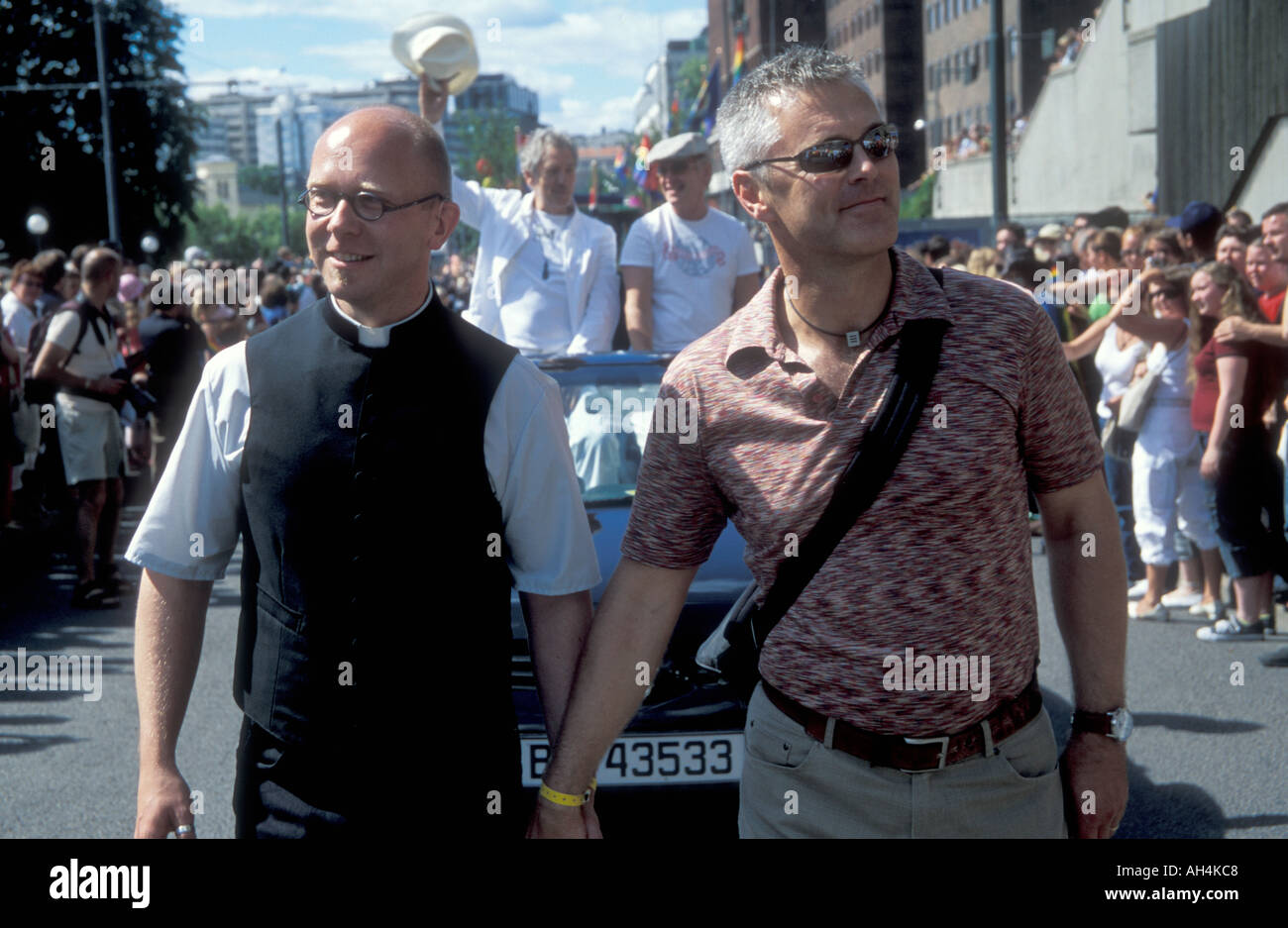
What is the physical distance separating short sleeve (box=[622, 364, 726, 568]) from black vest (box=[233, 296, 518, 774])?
0.28m

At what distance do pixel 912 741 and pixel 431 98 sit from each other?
3.28m

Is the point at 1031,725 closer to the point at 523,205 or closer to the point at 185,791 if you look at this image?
the point at 185,791

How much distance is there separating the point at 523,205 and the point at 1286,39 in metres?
17.4

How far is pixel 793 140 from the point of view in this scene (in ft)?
9.22

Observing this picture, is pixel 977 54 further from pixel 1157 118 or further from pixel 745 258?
pixel 745 258

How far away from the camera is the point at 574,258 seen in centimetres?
718

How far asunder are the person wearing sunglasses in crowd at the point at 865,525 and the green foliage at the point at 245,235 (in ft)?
302

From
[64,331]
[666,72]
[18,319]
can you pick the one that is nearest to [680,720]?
[64,331]

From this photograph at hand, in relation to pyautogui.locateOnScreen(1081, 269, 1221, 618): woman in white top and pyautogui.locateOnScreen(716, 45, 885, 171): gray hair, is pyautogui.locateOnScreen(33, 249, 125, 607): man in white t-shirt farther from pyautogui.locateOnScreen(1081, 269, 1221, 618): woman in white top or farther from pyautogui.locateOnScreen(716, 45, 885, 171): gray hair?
pyautogui.locateOnScreen(716, 45, 885, 171): gray hair

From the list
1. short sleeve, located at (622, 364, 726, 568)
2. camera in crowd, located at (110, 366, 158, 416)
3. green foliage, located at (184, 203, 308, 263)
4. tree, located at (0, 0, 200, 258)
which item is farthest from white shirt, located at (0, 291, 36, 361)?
green foliage, located at (184, 203, 308, 263)

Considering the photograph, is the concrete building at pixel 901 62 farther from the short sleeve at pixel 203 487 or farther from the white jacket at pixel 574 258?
the short sleeve at pixel 203 487

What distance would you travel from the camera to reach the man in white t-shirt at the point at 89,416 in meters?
9.66

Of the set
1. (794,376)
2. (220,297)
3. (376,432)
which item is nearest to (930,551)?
(794,376)

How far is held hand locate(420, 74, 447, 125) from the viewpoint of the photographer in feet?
17.1
